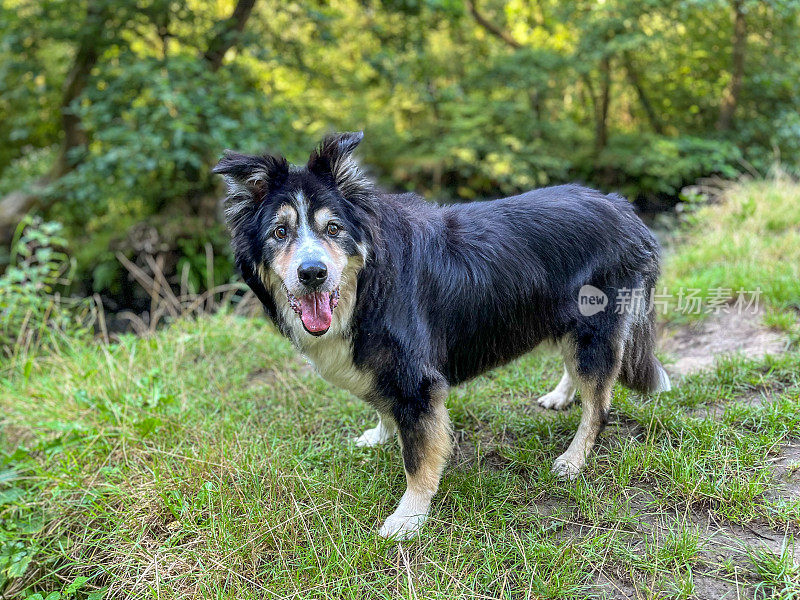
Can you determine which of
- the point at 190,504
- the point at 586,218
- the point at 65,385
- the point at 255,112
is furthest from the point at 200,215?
the point at 586,218

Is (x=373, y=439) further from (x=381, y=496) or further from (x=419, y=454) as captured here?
(x=419, y=454)

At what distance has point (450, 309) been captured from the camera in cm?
287

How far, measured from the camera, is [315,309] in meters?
2.51

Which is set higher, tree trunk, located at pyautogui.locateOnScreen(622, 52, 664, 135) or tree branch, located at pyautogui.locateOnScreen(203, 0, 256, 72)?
tree branch, located at pyautogui.locateOnScreen(203, 0, 256, 72)

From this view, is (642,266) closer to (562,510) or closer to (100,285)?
(562,510)

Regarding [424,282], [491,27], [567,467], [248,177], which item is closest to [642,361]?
[567,467]

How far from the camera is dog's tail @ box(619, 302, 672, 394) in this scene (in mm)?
3242

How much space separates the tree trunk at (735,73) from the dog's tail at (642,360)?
23.7 feet

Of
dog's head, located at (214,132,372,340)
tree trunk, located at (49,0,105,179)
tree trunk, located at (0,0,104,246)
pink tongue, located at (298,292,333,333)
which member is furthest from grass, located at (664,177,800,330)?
tree trunk, located at (0,0,104,246)

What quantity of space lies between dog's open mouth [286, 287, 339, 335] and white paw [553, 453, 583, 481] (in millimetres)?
1498

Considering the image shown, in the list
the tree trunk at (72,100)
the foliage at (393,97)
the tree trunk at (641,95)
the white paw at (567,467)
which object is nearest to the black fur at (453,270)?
the white paw at (567,467)

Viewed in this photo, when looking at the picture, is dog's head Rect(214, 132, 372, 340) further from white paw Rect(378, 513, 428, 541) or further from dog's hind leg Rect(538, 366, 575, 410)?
dog's hind leg Rect(538, 366, 575, 410)

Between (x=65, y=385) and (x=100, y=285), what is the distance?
3.66m

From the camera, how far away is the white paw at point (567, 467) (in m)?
3.05
